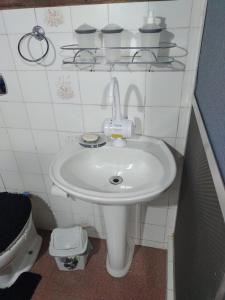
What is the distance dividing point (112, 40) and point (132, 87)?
233 mm

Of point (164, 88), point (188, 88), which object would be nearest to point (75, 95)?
point (164, 88)

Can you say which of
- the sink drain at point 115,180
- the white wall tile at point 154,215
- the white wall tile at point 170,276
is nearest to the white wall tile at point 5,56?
the sink drain at point 115,180

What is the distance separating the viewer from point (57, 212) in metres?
1.71

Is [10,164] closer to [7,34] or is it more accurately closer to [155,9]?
[7,34]

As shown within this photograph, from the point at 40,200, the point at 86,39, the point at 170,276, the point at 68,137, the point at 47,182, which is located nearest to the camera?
the point at 86,39

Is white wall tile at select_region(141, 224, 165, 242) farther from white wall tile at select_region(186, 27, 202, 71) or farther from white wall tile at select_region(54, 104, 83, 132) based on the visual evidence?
white wall tile at select_region(186, 27, 202, 71)

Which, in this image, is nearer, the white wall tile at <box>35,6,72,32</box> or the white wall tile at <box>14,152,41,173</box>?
the white wall tile at <box>35,6,72,32</box>

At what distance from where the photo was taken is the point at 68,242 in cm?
152

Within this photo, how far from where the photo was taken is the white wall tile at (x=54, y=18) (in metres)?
1.01

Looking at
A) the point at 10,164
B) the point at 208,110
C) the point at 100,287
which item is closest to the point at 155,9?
the point at 208,110

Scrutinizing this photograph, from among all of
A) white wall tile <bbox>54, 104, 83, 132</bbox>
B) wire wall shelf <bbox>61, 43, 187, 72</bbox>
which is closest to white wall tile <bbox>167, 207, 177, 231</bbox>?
white wall tile <bbox>54, 104, 83, 132</bbox>

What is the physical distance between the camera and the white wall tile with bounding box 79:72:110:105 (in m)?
1.13

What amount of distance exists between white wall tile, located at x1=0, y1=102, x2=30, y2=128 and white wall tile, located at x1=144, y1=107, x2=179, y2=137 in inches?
27.5

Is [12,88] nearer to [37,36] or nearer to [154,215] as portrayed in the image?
[37,36]
